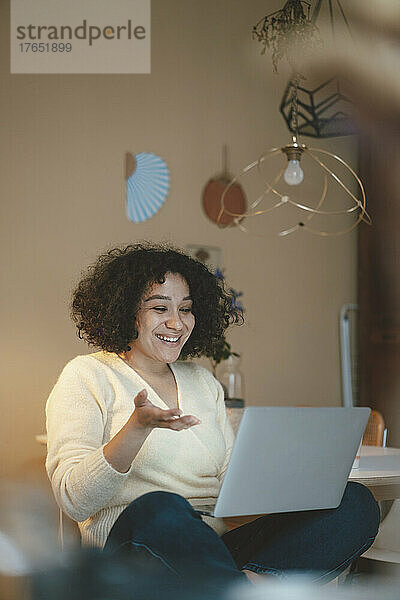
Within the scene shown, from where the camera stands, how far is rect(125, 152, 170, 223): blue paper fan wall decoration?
231 centimetres

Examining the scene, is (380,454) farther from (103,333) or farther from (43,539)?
(43,539)

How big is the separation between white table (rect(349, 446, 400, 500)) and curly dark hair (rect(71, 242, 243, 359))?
0.34m

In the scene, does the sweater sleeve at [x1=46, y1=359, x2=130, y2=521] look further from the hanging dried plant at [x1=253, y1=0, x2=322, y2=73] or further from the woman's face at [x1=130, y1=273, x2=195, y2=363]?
the hanging dried plant at [x1=253, y1=0, x2=322, y2=73]

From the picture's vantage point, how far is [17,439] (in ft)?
6.70

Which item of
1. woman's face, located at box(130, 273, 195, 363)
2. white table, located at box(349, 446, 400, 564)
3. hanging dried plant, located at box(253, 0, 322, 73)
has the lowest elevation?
white table, located at box(349, 446, 400, 564)

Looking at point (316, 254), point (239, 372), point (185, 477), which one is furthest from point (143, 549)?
point (316, 254)

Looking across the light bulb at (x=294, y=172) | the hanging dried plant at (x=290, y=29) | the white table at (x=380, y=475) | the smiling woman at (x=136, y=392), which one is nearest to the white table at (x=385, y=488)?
the white table at (x=380, y=475)

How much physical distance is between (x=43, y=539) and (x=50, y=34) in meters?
1.00

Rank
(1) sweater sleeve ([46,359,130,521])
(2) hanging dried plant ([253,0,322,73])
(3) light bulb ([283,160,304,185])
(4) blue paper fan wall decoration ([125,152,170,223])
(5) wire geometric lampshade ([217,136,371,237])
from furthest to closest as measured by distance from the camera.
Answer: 1. (5) wire geometric lampshade ([217,136,371,237])
2. (4) blue paper fan wall decoration ([125,152,170,223])
3. (3) light bulb ([283,160,304,185])
4. (2) hanging dried plant ([253,0,322,73])
5. (1) sweater sleeve ([46,359,130,521])

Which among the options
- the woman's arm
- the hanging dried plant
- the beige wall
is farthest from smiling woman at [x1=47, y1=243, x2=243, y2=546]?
the beige wall

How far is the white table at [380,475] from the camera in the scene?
1226 millimetres

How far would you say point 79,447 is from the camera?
102 cm

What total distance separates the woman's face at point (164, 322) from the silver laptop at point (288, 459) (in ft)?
1.01

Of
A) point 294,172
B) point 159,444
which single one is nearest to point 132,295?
point 159,444
